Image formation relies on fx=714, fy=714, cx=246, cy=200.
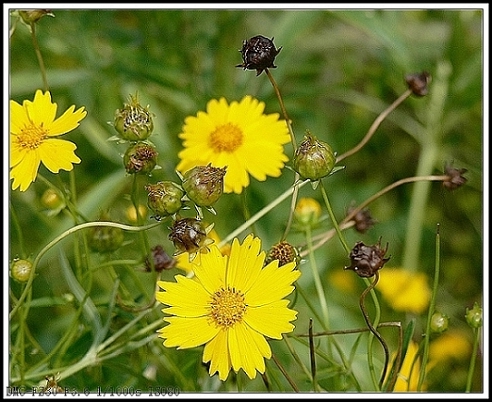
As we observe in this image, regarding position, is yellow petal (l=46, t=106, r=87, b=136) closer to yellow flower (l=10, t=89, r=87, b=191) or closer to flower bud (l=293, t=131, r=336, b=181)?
yellow flower (l=10, t=89, r=87, b=191)

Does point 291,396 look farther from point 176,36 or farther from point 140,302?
point 176,36

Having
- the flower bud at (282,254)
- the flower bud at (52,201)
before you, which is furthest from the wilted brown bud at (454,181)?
the flower bud at (52,201)

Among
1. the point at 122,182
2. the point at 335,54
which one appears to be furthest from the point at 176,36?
the point at 335,54

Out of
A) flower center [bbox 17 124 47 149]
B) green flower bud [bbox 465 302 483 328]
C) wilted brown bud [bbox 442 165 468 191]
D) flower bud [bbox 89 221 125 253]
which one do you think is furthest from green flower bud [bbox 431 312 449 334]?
flower center [bbox 17 124 47 149]

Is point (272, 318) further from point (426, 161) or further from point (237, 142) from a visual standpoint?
point (426, 161)

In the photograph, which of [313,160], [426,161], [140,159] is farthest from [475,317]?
[426,161]

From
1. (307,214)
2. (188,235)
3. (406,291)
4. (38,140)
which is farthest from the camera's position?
(406,291)

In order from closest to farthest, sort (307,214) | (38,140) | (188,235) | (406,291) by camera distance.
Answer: (188,235) → (38,140) → (307,214) → (406,291)
